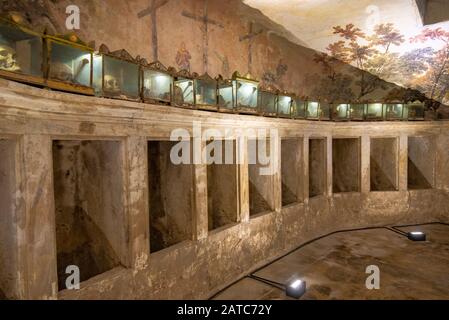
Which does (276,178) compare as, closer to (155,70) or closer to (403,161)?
(155,70)

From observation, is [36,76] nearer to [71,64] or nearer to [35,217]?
[71,64]

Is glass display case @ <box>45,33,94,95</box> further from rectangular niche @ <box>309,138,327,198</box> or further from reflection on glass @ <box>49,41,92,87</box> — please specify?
rectangular niche @ <box>309,138,327,198</box>

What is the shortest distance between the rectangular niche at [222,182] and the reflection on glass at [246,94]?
2.88 ft

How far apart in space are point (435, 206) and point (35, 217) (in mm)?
11991

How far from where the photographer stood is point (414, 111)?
31.8 ft

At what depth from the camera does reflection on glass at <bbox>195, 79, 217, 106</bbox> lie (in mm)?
4996

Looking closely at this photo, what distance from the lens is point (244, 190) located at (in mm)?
6352

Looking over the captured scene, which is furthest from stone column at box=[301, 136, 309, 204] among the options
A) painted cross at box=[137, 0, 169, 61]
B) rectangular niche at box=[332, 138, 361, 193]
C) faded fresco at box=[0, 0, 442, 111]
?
painted cross at box=[137, 0, 169, 61]

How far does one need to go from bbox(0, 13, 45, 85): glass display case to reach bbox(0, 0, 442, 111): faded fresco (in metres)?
2.23

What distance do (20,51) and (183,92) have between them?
2.36 m

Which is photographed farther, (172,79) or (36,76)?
(172,79)

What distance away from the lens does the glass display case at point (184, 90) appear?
458 centimetres
